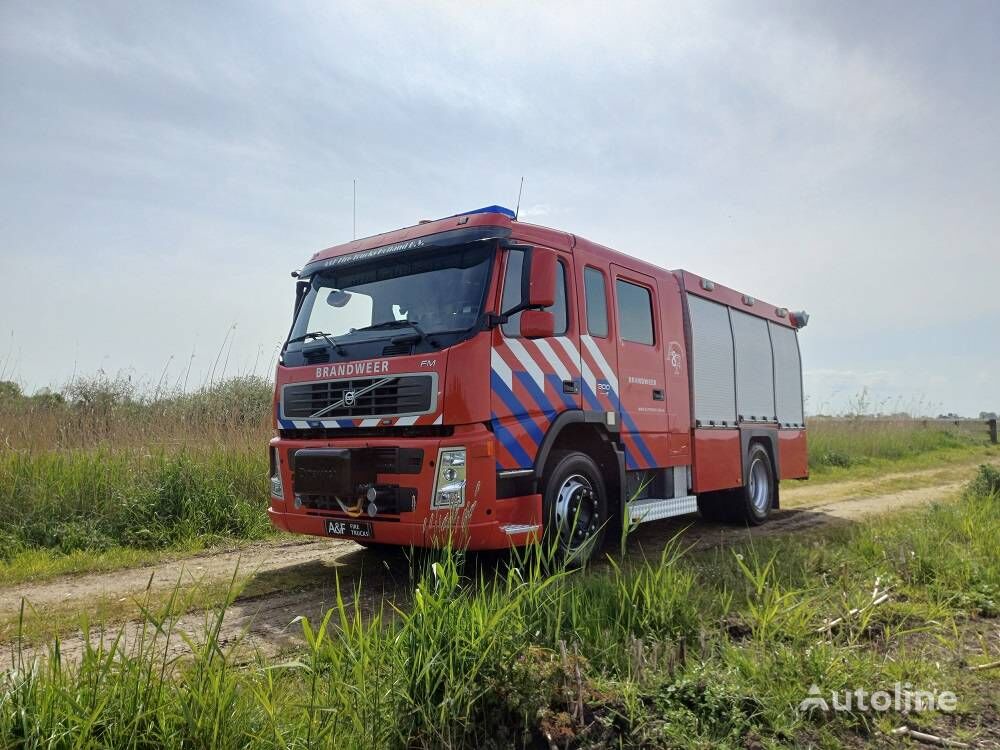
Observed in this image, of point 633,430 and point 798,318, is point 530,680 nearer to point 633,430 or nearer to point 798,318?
point 633,430

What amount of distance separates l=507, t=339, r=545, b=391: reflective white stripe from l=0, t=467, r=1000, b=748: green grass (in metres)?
2.06

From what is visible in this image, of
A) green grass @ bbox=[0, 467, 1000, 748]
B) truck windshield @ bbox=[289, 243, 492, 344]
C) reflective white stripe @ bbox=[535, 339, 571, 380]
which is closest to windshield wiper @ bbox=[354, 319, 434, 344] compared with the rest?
truck windshield @ bbox=[289, 243, 492, 344]

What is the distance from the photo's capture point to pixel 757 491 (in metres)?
9.05

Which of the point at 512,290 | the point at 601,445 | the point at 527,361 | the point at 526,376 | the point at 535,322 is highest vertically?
the point at 512,290

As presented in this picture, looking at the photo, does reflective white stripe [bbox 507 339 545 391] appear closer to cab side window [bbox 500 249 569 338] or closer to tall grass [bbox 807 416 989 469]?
cab side window [bbox 500 249 569 338]

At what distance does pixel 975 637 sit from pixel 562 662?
2.35 meters

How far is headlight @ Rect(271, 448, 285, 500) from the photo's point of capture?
570cm

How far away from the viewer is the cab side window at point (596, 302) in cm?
602

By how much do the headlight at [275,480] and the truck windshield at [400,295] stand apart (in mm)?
1022

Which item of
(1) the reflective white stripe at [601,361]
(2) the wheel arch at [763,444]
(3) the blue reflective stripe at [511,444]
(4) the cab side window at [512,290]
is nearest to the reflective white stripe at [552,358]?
(4) the cab side window at [512,290]

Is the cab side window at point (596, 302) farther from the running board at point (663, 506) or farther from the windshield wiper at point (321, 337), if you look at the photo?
the windshield wiper at point (321, 337)

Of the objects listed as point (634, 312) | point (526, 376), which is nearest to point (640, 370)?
point (634, 312)

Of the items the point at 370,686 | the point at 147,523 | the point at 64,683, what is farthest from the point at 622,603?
the point at 147,523

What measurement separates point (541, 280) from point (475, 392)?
3.05 feet
